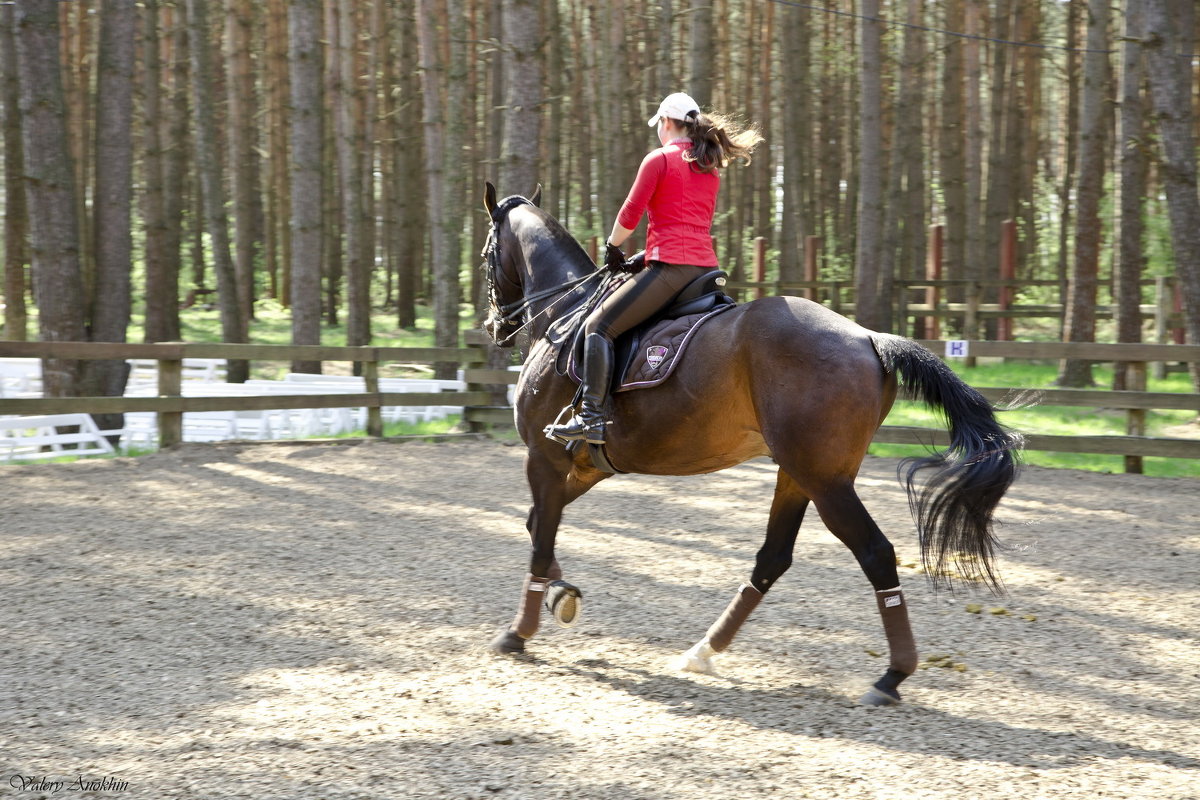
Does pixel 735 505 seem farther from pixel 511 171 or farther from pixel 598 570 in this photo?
pixel 511 171

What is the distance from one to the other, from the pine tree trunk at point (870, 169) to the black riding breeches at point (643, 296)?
13085mm

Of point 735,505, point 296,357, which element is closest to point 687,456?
point 735,505

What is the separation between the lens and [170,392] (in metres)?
11.7

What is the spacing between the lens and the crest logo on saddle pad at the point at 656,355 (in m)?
5.40

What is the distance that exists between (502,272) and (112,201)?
27.9 feet

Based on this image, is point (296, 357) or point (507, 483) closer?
point (507, 483)

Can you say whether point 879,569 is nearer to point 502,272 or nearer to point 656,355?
point 656,355

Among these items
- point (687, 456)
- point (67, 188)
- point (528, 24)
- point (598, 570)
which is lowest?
point (598, 570)

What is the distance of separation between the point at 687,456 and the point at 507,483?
552cm

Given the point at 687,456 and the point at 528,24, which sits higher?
the point at 528,24

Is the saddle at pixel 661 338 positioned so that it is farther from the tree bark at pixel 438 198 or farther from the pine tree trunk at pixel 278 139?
the pine tree trunk at pixel 278 139

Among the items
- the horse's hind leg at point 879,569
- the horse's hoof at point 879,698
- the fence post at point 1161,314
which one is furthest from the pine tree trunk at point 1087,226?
the horse's hoof at point 879,698

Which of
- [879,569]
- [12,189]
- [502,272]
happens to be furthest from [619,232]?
[12,189]

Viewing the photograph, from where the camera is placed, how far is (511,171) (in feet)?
44.2
